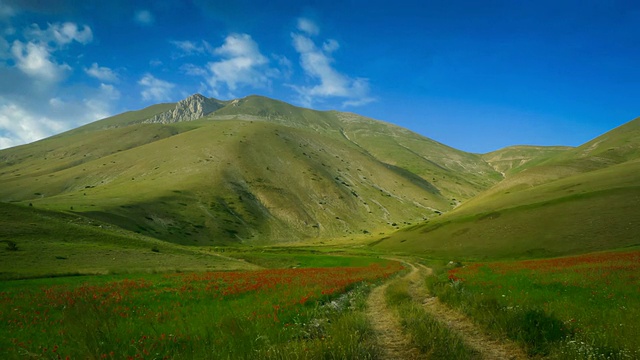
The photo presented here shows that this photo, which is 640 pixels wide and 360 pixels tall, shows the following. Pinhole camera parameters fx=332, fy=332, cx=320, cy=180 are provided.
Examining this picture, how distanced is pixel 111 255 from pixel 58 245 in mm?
6765

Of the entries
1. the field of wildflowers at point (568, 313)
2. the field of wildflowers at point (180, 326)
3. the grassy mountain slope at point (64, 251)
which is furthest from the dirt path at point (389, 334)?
the grassy mountain slope at point (64, 251)

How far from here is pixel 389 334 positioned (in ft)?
39.6

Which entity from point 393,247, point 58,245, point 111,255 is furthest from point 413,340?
point 393,247

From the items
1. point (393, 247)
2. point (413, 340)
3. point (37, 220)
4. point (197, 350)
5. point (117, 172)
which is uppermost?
point (117, 172)

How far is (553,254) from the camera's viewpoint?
5612 cm

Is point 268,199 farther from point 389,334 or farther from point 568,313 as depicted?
point 568,313

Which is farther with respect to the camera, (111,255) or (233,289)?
(111,255)

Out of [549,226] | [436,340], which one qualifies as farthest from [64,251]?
[549,226]

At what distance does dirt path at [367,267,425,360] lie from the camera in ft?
31.0

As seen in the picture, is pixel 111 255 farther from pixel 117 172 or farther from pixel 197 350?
pixel 117 172

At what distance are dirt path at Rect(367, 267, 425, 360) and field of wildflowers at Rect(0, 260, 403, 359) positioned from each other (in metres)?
0.76

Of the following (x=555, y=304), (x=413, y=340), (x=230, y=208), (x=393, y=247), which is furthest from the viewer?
(x=230, y=208)

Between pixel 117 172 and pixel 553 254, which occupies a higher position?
pixel 117 172

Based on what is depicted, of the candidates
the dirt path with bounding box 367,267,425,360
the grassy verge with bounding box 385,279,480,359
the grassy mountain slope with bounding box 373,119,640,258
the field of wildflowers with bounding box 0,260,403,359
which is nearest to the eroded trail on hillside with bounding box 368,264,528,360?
the dirt path with bounding box 367,267,425,360
